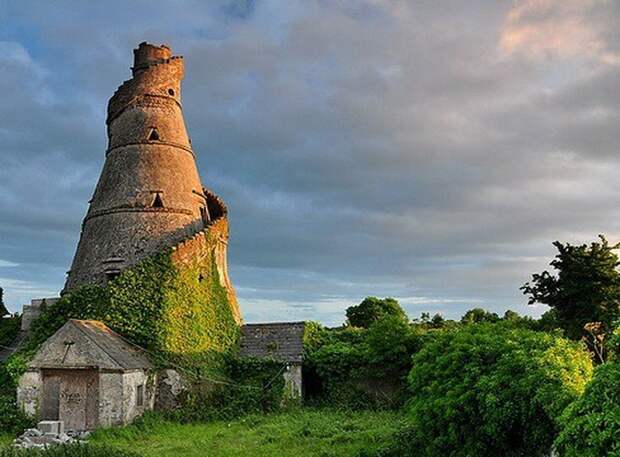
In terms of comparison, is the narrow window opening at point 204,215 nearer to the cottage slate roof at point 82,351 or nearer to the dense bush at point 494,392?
the cottage slate roof at point 82,351

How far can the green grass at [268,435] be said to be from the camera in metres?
17.2

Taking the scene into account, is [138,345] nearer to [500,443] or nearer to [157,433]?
[157,433]

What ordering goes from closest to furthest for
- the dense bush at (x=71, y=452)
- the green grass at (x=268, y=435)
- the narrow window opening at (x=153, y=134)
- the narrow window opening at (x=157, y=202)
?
the dense bush at (x=71, y=452), the green grass at (x=268, y=435), the narrow window opening at (x=157, y=202), the narrow window opening at (x=153, y=134)

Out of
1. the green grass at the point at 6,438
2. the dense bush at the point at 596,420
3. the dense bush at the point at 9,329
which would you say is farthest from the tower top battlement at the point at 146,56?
the dense bush at the point at 596,420

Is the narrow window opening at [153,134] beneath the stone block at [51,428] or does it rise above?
above

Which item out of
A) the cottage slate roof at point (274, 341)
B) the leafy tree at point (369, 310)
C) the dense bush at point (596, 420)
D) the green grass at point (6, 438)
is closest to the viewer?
the dense bush at point (596, 420)

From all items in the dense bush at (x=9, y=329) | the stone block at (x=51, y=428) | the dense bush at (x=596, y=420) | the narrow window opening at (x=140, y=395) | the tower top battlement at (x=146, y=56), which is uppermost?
the tower top battlement at (x=146, y=56)

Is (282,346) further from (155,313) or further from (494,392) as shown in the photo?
(494,392)

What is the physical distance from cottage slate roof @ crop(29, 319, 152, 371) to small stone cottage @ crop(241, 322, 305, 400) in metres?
5.24

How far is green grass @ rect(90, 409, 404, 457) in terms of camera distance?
17.2 meters

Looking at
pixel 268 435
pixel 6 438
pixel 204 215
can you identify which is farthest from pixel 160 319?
pixel 268 435

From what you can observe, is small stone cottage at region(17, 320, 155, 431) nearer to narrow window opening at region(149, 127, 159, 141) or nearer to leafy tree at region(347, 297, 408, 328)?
narrow window opening at region(149, 127, 159, 141)

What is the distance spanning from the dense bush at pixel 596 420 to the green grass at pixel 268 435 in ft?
26.1

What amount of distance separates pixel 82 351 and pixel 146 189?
821 centimetres
